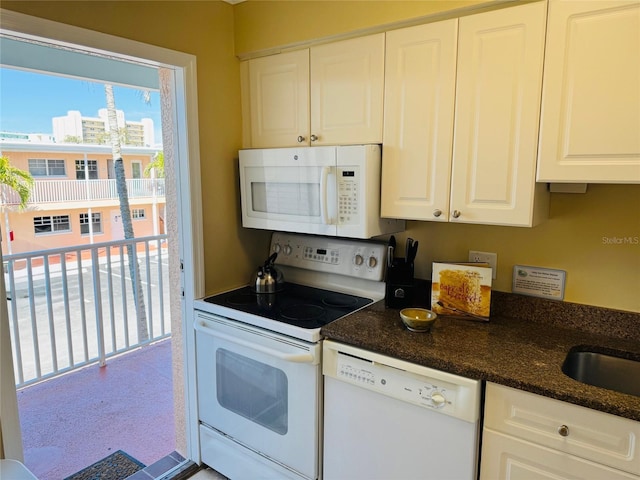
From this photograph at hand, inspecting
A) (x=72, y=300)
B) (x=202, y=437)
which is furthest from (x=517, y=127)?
(x=72, y=300)

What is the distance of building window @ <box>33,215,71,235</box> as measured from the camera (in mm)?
3997

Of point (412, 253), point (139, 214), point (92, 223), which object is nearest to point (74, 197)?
point (92, 223)

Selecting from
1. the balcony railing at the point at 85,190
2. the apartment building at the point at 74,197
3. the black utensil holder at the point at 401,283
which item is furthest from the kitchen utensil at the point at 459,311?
the balcony railing at the point at 85,190

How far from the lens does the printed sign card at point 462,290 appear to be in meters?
1.71

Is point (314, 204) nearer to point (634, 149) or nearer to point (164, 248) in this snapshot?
point (634, 149)

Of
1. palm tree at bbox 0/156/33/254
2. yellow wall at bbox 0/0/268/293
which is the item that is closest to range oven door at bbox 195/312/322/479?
yellow wall at bbox 0/0/268/293

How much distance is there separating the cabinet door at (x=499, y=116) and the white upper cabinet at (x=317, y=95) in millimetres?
365

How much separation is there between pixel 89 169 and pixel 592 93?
465 centimetres

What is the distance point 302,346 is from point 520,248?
104cm

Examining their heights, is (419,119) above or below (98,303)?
above

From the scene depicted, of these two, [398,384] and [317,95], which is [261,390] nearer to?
[398,384]

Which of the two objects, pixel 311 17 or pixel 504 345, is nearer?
pixel 504 345

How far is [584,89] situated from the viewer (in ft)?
4.29

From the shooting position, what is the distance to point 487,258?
6.11ft
